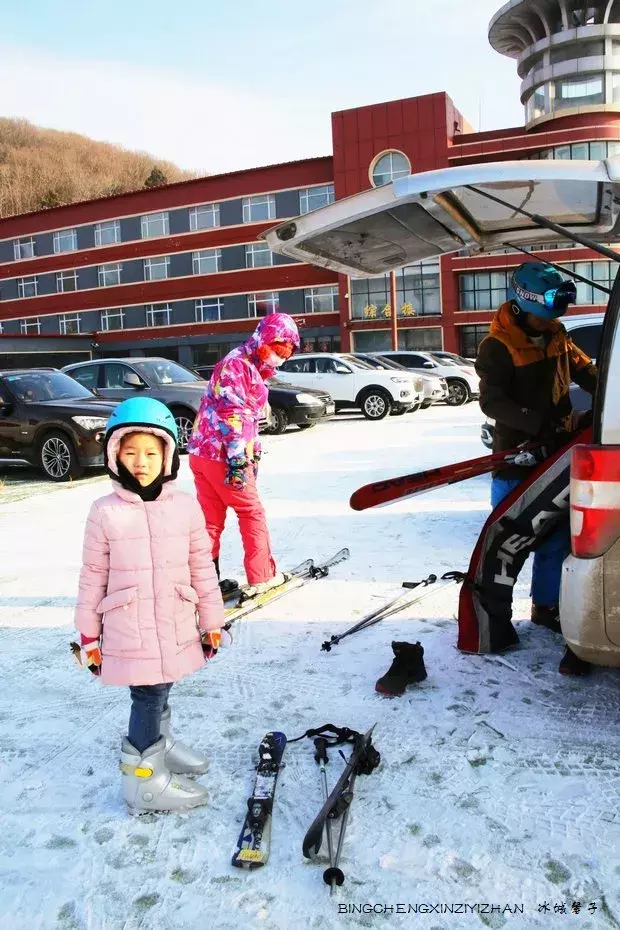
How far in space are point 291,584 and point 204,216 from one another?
48.1 m

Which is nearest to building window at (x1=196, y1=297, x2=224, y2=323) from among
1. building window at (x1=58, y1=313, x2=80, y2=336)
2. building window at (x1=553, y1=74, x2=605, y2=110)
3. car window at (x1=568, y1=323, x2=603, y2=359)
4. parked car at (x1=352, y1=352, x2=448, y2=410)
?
building window at (x1=58, y1=313, x2=80, y2=336)

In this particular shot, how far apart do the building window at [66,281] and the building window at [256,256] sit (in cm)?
1532

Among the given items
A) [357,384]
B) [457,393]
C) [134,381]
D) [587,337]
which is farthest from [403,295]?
[587,337]

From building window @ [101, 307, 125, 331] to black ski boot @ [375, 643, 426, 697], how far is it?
2087 inches

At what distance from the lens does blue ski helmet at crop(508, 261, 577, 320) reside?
145 inches

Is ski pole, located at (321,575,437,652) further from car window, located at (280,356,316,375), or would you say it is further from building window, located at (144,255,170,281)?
building window, located at (144,255,170,281)

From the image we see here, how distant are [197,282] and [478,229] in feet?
158

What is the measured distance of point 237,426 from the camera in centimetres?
448

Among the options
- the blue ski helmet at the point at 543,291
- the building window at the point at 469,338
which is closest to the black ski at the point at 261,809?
the blue ski helmet at the point at 543,291

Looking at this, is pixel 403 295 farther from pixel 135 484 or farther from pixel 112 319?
pixel 135 484

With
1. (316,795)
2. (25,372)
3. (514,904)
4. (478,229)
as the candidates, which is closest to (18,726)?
(316,795)

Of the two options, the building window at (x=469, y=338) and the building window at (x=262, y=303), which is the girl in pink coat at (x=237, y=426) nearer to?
the building window at (x=469, y=338)

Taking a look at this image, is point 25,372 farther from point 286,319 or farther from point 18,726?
point 18,726

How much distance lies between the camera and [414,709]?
133 inches
